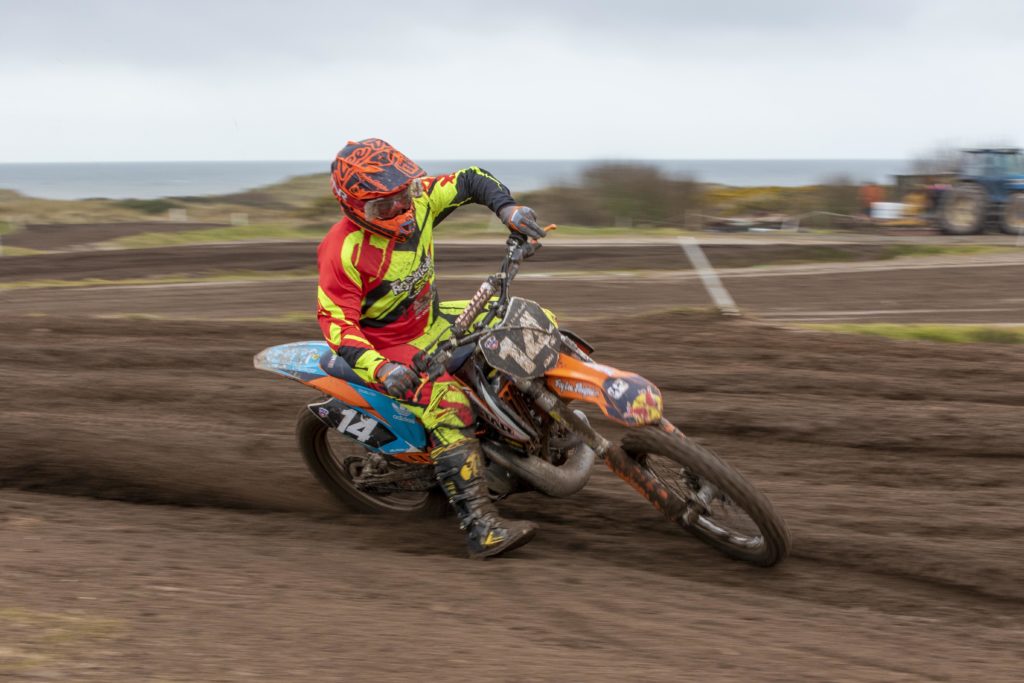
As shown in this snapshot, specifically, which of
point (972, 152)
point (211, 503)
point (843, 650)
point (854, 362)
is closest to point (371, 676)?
point (843, 650)

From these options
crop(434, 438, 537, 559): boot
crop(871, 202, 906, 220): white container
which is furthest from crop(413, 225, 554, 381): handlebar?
crop(871, 202, 906, 220): white container

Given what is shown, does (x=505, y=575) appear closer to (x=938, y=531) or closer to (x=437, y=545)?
(x=437, y=545)

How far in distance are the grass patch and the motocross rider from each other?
19.0 feet

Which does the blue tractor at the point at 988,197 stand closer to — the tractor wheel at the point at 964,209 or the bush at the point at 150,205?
the tractor wheel at the point at 964,209

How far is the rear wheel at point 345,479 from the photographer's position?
5.42 metres

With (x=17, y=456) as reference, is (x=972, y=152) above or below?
above

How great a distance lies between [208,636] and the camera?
3729 millimetres

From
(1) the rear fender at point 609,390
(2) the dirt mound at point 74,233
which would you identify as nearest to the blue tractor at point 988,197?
(2) the dirt mound at point 74,233

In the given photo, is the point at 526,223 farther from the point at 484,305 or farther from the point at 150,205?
the point at 150,205

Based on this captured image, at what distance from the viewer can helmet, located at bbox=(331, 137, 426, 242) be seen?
14.6ft

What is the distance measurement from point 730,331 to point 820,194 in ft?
66.0

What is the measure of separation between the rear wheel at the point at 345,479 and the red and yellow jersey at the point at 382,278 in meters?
0.79

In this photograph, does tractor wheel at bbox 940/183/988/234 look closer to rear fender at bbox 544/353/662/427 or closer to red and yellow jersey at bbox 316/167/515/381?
red and yellow jersey at bbox 316/167/515/381

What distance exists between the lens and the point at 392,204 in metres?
4.54
